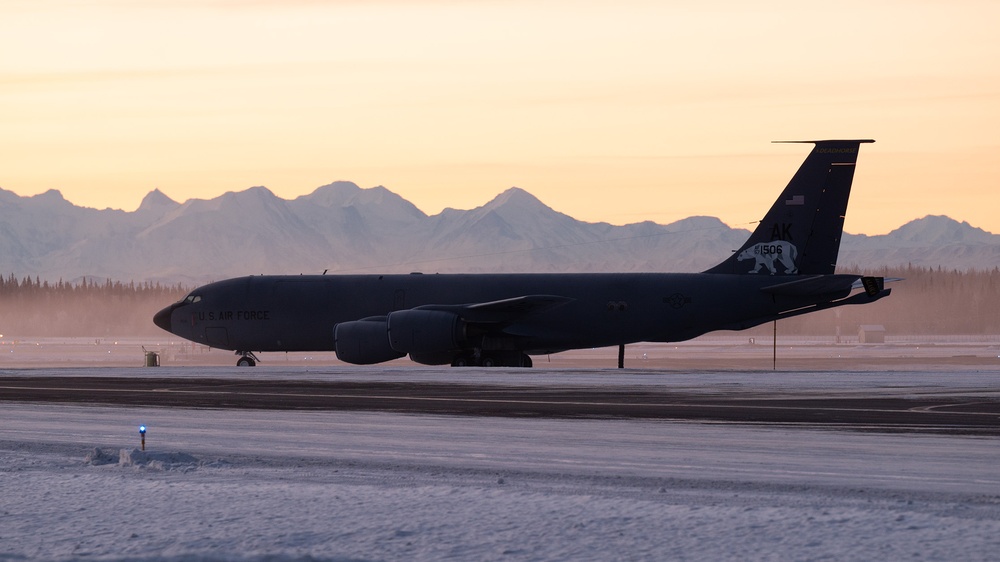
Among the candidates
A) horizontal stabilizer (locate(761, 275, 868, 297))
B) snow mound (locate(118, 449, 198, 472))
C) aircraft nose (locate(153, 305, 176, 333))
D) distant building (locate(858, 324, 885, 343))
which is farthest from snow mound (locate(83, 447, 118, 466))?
distant building (locate(858, 324, 885, 343))

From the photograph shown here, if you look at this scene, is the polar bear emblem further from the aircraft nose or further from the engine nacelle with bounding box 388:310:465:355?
the aircraft nose

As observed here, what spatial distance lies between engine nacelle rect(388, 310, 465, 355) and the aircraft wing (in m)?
0.63

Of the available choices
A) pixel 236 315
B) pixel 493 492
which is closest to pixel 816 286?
pixel 236 315

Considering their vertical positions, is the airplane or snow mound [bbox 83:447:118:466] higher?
the airplane

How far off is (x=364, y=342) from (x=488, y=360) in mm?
4887

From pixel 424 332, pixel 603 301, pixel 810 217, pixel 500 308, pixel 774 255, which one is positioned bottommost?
pixel 424 332

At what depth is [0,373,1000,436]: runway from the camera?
2297 cm

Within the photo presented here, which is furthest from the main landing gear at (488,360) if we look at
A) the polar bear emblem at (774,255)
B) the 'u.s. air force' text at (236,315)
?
the polar bear emblem at (774,255)

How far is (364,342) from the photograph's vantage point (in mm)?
45688

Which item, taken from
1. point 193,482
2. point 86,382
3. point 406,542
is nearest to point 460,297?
point 86,382

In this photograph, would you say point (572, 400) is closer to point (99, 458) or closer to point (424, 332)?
point (99, 458)

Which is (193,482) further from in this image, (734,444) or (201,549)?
(734,444)

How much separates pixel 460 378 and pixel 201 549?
2647 centimetres

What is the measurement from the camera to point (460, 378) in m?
37.7
